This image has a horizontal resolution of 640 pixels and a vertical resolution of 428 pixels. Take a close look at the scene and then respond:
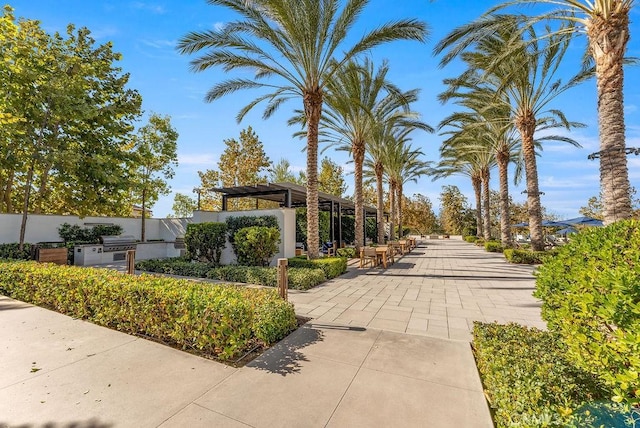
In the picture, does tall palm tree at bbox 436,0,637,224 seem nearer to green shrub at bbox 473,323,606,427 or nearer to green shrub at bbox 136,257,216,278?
green shrub at bbox 473,323,606,427

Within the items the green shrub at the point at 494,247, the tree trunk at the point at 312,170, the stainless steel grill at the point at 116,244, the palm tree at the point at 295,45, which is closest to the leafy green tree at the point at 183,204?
the stainless steel grill at the point at 116,244

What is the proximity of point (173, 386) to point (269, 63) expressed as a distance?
408 inches

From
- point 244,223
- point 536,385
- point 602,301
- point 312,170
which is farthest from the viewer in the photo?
point 244,223

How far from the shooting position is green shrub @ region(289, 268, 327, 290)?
7.73 meters

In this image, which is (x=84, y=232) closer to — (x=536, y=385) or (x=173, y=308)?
(x=173, y=308)

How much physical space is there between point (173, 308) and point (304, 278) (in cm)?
417

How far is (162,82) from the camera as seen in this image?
8.55 meters

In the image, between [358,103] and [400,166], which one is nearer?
[358,103]

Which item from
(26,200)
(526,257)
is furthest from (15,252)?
(526,257)

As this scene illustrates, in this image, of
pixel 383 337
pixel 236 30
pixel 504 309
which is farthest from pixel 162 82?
pixel 504 309

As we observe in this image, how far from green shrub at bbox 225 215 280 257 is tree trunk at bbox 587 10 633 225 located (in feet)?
32.5

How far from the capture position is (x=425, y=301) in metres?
6.59

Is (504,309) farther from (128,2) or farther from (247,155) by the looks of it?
(247,155)

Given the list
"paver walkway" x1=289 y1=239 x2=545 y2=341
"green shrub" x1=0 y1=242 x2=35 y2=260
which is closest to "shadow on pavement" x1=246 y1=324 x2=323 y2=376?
"paver walkway" x1=289 y1=239 x2=545 y2=341
